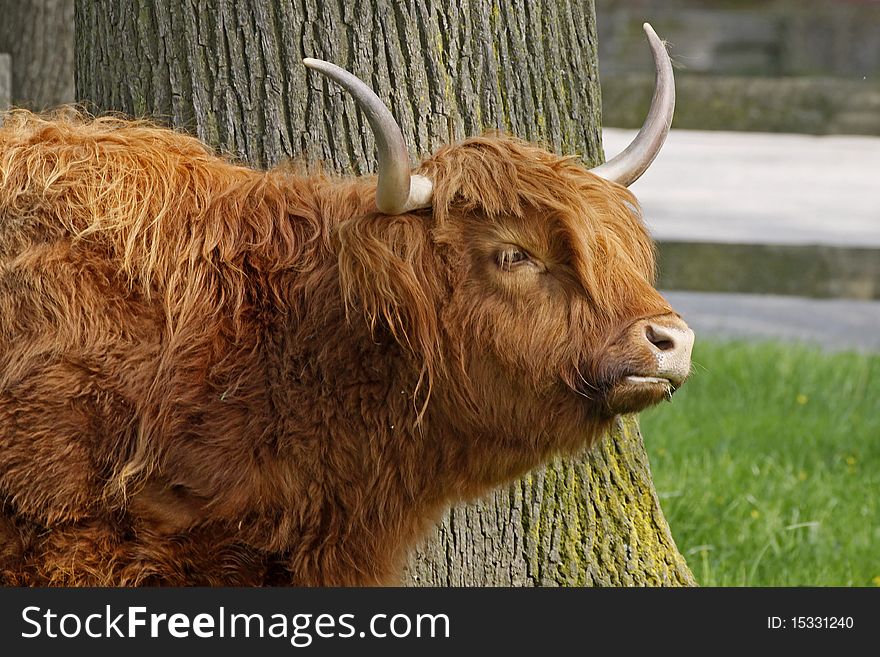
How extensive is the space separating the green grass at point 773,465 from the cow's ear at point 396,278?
1.14 meters

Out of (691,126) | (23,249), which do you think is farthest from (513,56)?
(691,126)

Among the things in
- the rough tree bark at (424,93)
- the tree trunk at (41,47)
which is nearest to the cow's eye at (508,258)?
the rough tree bark at (424,93)

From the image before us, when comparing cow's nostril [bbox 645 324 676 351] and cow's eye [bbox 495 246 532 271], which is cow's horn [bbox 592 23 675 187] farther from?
cow's nostril [bbox 645 324 676 351]

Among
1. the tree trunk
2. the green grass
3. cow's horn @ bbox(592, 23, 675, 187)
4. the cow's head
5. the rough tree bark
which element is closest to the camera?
the cow's head

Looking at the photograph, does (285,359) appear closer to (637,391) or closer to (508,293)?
(508,293)

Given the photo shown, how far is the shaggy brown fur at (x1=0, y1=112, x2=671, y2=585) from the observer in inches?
126

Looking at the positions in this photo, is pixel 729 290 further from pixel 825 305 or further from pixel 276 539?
pixel 276 539

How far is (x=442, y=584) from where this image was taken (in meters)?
4.22

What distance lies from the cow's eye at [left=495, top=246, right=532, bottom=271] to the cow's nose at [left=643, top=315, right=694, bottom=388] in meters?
0.37

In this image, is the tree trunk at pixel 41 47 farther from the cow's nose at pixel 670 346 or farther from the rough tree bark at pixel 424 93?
the cow's nose at pixel 670 346

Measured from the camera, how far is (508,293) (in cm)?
321

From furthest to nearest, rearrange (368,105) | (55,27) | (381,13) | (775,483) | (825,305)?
(825,305), (55,27), (775,483), (381,13), (368,105)

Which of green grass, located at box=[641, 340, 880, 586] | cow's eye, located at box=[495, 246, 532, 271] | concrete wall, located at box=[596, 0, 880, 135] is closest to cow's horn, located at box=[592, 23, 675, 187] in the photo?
cow's eye, located at box=[495, 246, 532, 271]

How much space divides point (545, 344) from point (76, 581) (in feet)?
4.48
